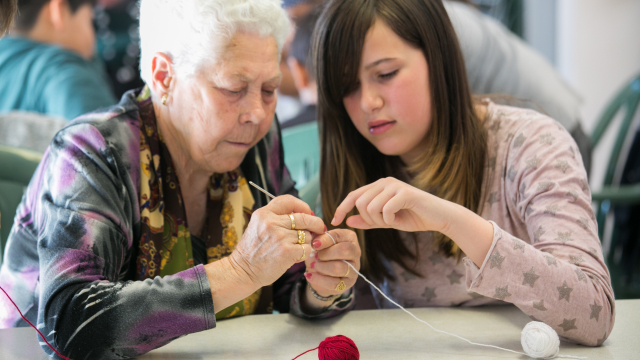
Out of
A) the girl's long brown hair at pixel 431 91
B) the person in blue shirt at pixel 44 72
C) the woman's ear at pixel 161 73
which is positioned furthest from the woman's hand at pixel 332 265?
the person in blue shirt at pixel 44 72

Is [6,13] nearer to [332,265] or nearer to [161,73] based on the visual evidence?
[161,73]

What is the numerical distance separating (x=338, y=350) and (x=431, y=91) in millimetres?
695

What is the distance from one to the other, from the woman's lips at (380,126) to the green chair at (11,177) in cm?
97

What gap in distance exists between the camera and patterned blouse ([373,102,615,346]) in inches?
39.2

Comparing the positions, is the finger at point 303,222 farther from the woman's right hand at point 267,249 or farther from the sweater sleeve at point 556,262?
the sweater sleeve at point 556,262

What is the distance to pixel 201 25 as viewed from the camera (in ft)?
3.67

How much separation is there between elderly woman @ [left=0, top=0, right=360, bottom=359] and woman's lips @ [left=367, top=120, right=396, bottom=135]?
0.26 meters

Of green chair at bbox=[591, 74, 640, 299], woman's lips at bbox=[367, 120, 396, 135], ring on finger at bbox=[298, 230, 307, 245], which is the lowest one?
green chair at bbox=[591, 74, 640, 299]

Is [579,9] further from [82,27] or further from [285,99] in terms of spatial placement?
[82,27]

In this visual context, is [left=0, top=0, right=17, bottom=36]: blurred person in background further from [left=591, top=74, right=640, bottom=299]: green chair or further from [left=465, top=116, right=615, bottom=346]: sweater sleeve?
[left=591, top=74, right=640, bottom=299]: green chair

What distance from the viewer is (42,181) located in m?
1.12

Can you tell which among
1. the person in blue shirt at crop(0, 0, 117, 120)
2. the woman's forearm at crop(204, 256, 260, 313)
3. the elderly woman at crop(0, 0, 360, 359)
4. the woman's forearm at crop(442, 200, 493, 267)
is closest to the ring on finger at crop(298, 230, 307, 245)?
the elderly woman at crop(0, 0, 360, 359)

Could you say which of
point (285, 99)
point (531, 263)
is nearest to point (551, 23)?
point (285, 99)

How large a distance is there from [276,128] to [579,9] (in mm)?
3058
